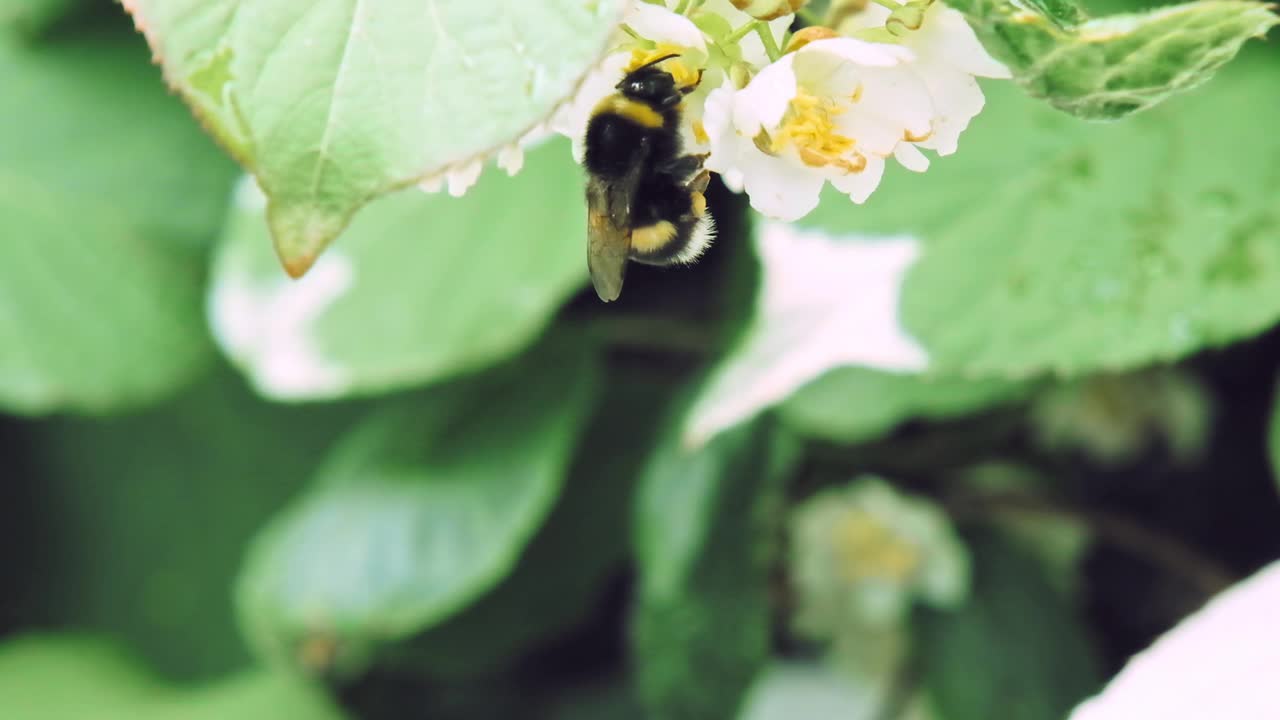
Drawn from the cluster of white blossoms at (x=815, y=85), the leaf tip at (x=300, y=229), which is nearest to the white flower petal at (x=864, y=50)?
the cluster of white blossoms at (x=815, y=85)

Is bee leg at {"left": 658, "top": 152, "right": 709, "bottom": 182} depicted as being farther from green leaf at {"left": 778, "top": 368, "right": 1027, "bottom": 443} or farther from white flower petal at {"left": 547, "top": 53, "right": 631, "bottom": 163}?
green leaf at {"left": 778, "top": 368, "right": 1027, "bottom": 443}

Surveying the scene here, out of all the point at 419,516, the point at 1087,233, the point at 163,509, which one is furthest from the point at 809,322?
the point at 163,509

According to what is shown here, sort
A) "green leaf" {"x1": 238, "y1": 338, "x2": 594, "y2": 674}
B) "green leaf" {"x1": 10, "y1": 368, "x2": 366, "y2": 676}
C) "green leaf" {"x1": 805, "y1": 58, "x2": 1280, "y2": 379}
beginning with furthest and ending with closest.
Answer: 1. "green leaf" {"x1": 10, "y1": 368, "x2": 366, "y2": 676}
2. "green leaf" {"x1": 238, "y1": 338, "x2": 594, "y2": 674}
3. "green leaf" {"x1": 805, "y1": 58, "x2": 1280, "y2": 379}

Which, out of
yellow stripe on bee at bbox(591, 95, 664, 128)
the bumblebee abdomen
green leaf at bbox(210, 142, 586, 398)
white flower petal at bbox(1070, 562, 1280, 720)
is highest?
yellow stripe on bee at bbox(591, 95, 664, 128)

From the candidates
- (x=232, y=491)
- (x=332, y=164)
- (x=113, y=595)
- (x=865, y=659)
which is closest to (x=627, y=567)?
(x=865, y=659)

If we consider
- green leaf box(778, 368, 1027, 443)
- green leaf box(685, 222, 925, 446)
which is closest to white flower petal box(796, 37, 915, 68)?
green leaf box(685, 222, 925, 446)

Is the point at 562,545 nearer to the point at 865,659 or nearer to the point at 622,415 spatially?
the point at 622,415
